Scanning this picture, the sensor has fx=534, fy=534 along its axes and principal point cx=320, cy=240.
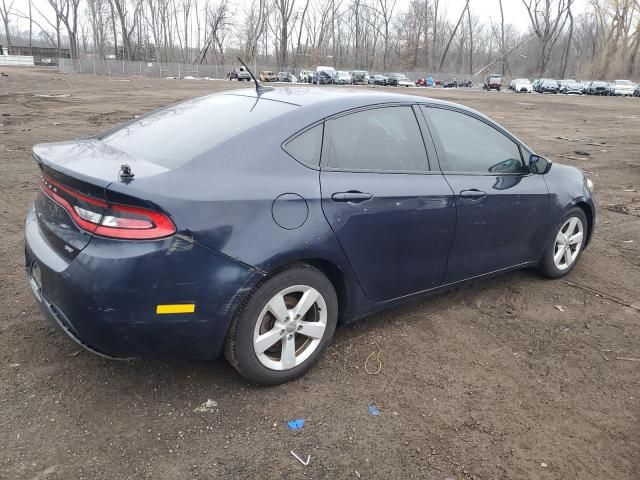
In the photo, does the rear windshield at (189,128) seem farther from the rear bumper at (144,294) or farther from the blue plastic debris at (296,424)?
the blue plastic debris at (296,424)

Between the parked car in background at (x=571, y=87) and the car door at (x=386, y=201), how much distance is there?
195 ft

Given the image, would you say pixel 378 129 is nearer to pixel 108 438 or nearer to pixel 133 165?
pixel 133 165

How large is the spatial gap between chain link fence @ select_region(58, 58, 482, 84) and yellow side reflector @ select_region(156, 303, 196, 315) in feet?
221

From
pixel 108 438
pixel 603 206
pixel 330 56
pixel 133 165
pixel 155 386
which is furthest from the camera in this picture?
pixel 330 56

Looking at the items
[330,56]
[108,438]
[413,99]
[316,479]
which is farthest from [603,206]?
[330,56]

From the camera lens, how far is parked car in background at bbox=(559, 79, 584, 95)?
181 feet

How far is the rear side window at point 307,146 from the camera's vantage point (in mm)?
2951

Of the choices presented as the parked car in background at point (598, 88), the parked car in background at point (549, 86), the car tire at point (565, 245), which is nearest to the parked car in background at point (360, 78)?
the parked car in background at point (549, 86)

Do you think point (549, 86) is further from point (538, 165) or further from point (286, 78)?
point (538, 165)

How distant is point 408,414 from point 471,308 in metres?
1.52

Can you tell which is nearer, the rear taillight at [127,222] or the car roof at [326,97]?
the rear taillight at [127,222]

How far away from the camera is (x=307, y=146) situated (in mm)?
3018

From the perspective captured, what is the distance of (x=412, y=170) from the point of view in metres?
3.44

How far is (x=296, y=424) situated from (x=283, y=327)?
1.67ft
